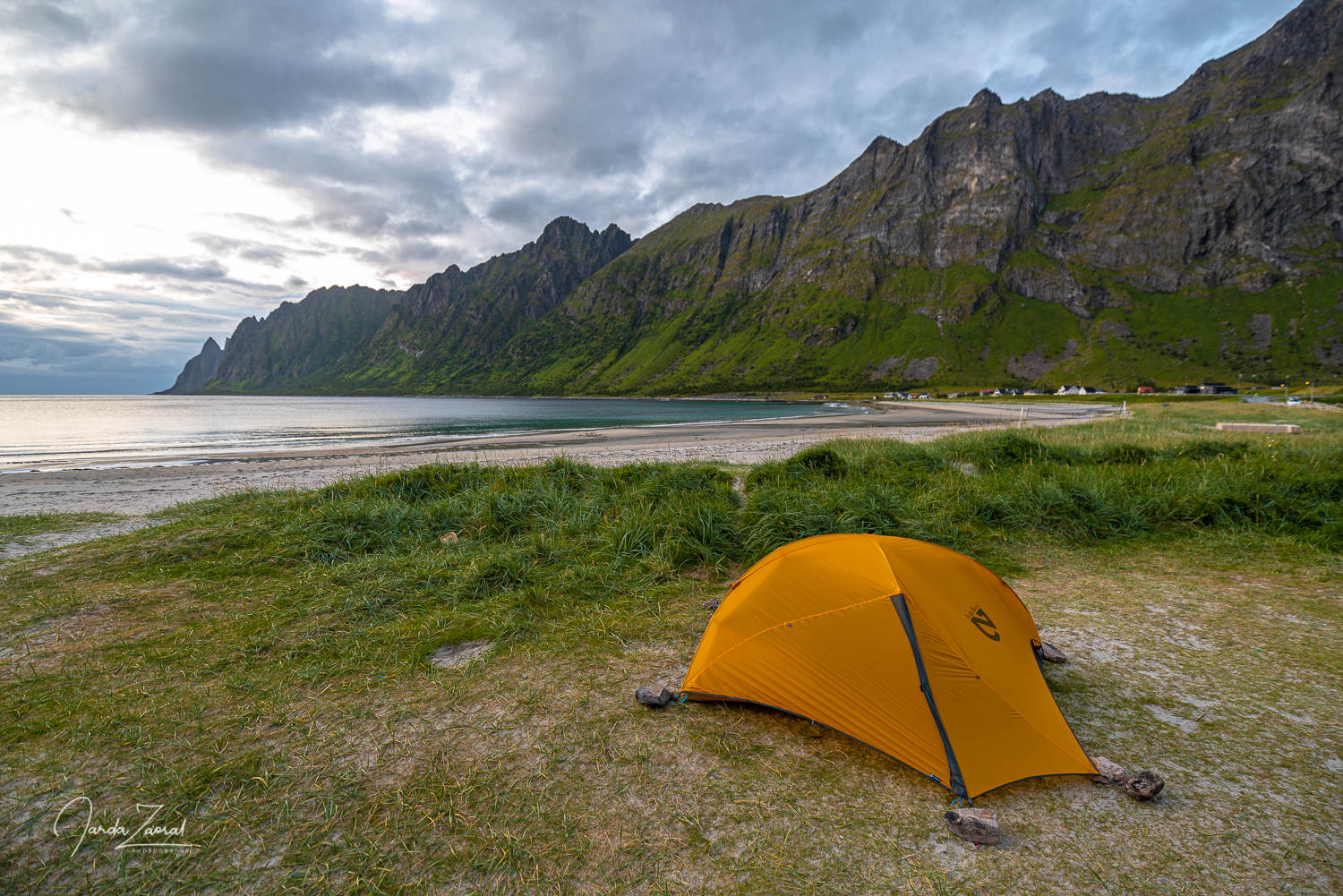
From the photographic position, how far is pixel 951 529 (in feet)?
30.6

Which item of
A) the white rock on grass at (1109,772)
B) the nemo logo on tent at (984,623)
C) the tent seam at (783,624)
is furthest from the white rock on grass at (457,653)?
the white rock on grass at (1109,772)

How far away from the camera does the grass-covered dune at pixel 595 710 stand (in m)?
3.11

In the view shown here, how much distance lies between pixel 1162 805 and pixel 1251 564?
7.66 meters

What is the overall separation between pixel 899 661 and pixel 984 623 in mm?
1168

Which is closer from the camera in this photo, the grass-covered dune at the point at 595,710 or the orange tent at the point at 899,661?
the grass-covered dune at the point at 595,710

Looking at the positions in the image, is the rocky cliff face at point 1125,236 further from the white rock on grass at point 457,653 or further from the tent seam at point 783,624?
the tent seam at point 783,624

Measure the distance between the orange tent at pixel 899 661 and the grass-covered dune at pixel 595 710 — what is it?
229 mm

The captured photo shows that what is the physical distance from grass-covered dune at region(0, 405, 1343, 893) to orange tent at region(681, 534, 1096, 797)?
229mm

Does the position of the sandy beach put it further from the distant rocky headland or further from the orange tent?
the distant rocky headland

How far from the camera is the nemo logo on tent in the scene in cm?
465

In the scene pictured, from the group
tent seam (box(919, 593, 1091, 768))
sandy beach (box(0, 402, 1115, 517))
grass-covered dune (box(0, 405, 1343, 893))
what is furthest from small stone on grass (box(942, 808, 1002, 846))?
sandy beach (box(0, 402, 1115, 517))

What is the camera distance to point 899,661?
13.9 ft

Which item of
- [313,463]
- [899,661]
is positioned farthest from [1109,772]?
[313,463]

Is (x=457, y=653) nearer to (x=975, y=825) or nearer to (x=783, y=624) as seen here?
(x=783, y=624)
